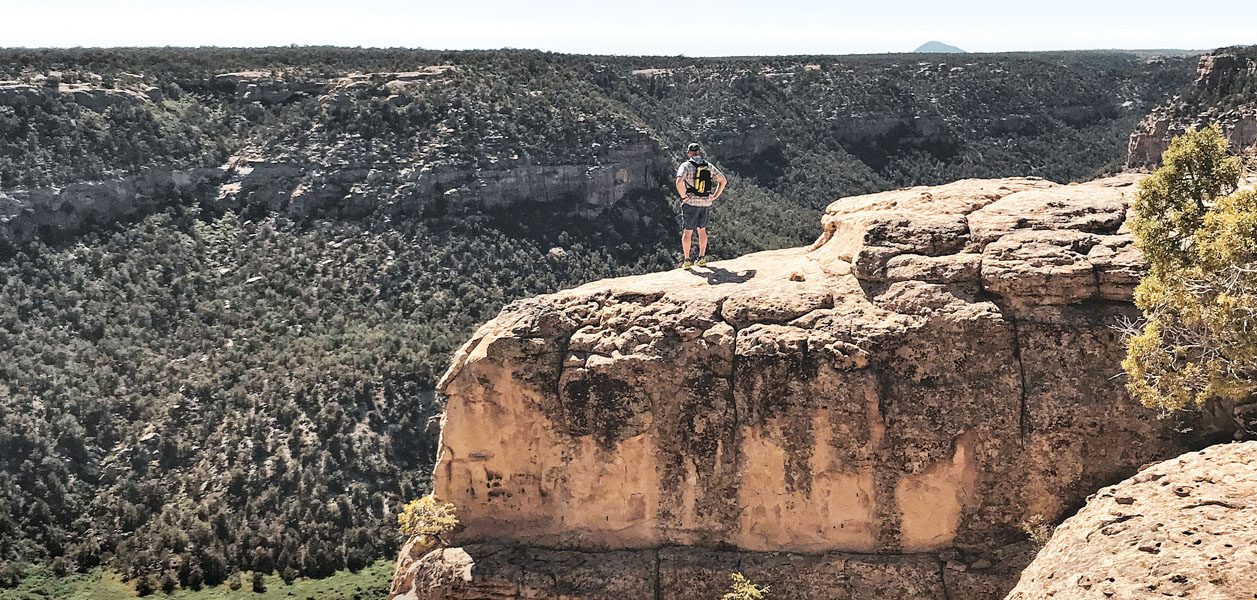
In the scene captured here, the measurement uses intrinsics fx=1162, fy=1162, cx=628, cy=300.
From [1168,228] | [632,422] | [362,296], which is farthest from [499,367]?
[362,296]

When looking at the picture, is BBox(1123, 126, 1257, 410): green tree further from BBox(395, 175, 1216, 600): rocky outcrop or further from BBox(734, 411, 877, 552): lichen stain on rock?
BBox(734, 411, 877, 552): lichen stain on rock

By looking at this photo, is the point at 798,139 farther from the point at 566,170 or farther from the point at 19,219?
the point at 19,219

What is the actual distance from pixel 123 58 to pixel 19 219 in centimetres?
2362

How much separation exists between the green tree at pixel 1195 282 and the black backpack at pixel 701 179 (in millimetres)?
7239

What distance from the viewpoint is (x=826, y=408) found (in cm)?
1619

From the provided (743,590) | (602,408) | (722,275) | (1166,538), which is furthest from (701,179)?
(1166,538)

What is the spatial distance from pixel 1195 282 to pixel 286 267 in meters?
48.8

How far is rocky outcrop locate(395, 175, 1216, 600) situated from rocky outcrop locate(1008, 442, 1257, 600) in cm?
136

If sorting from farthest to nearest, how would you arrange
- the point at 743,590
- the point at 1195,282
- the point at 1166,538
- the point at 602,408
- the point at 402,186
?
the point at 402,186, the point at 602,408, the point at 743,590, the point at 1195,282, the point at 1166,538

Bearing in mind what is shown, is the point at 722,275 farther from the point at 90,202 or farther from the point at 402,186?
the point at 90,202

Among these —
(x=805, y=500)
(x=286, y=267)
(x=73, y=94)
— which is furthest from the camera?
(x=73, y=94)

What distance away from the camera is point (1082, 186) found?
61.4 feet

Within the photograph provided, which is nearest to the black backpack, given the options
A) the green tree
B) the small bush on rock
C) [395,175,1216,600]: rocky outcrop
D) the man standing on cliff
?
the man standing on cliff

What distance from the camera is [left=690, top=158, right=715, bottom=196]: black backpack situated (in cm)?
2036
